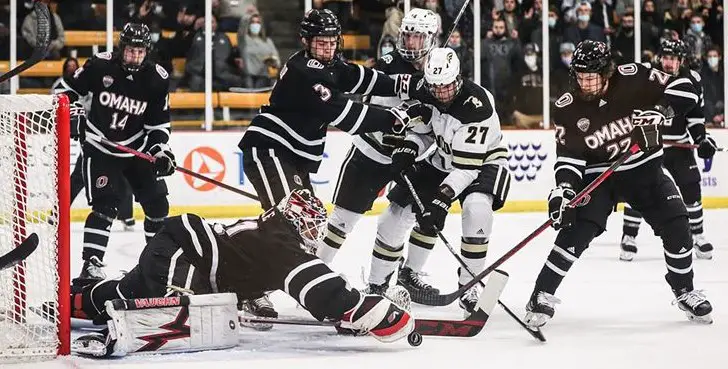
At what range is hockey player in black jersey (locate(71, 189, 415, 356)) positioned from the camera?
3.76 metres

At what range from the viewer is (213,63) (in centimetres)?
912

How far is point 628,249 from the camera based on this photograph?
6.50 metres

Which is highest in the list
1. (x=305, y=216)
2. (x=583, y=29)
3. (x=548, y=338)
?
(x=583, y=29)

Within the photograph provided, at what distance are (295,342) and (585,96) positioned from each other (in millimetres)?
1288

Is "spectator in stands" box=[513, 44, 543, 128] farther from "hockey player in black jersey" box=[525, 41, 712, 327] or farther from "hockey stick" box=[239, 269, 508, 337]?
"hockey stick" box=[239, 269, 508, 337]

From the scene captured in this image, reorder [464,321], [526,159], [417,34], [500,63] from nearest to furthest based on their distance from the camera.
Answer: [464,321]
[417,34]
[526,159]
[500,63]

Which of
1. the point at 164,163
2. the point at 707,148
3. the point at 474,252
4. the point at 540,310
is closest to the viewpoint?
the point at 540,310

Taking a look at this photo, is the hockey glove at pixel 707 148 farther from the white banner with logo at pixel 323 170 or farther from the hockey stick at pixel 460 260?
the white banner with logo at pixel 323 170

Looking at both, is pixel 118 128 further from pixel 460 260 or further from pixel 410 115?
pixel 460 260

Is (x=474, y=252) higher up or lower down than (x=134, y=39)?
lower down

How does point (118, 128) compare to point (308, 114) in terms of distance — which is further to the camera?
point (118, 128)

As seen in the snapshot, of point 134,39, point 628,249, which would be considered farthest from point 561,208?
point 628,249

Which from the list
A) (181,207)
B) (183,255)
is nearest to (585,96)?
(183,255)

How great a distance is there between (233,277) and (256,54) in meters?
5.49
